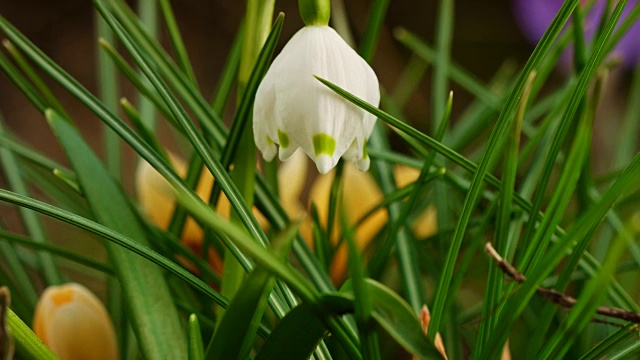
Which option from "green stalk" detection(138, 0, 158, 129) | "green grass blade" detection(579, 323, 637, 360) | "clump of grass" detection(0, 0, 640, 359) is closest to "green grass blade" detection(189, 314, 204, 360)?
"clump of grass" detection(0, 0, 640, 359)

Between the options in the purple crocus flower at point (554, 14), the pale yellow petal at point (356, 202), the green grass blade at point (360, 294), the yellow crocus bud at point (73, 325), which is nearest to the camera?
the green grass blade at point (360, 294)

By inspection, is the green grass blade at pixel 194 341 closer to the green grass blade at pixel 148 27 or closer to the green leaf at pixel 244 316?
the green leaf at pixel 244 316

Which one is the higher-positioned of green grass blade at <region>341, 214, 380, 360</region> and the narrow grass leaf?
the narrow grass leaf

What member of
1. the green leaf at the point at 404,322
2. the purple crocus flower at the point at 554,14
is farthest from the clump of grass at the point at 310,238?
the purple crocus flower at the point at 554,14

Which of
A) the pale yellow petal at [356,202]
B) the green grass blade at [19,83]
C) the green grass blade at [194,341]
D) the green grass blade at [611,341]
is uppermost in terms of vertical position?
the green grass blade at [19,83]

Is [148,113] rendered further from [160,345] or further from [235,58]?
[160,345]

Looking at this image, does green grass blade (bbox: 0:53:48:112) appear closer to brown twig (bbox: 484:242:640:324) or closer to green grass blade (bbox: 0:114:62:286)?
green grass blade (bbox: 0:114:62:286)

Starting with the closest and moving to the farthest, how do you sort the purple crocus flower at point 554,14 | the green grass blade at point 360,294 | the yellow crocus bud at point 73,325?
the green grass blade at point 360,294, the yellow crocus bud at point 73,325, the purple crocus flower at point 554,14
